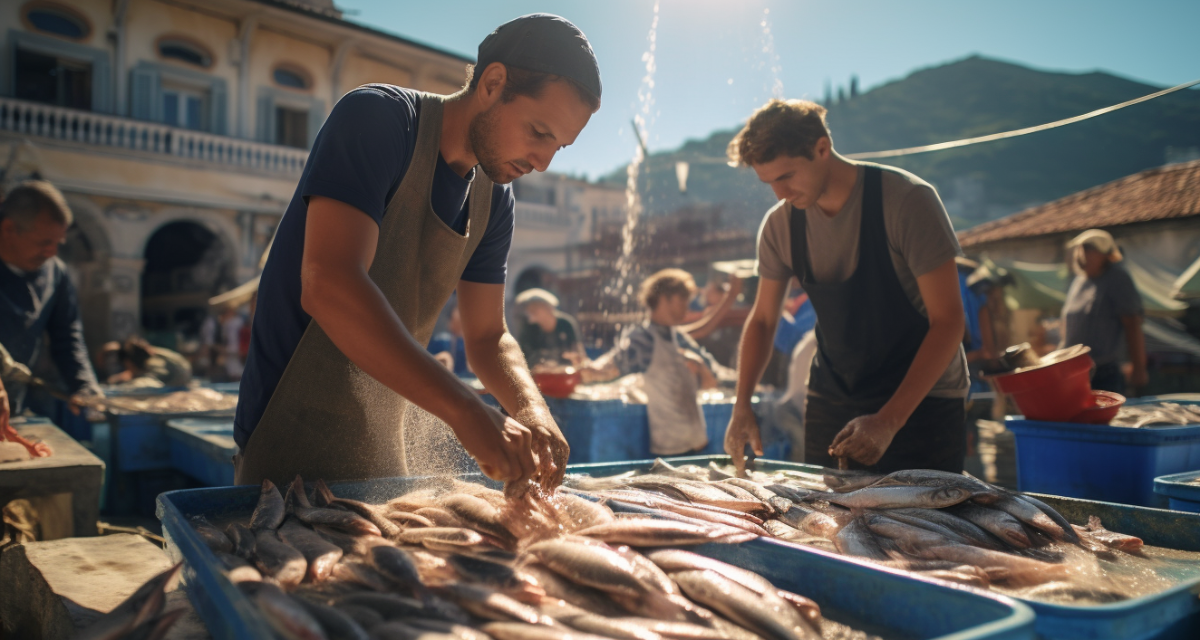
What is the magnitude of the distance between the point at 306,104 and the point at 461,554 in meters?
21.6

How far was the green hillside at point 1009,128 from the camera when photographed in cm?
7944

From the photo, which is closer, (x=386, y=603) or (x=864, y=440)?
(x=386, y=603)

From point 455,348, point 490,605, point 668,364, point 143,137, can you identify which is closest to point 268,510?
point 490,605

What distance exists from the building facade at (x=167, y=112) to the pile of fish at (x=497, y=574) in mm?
18350

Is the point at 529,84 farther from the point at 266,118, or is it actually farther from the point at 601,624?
the point at 266,118

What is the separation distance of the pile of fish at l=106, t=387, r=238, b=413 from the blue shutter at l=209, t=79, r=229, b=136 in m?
13.8

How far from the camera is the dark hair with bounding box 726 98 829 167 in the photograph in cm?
286

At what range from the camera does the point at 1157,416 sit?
11.5ft

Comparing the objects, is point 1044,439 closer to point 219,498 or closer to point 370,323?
point 370,323

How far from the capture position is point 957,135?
93250mm

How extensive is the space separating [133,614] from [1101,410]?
3495 millimetres

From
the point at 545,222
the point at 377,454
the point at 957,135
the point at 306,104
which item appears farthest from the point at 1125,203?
the point at 957,135

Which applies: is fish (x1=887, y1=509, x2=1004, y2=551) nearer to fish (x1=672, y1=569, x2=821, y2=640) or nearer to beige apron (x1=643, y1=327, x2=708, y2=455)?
fish (x1=672, y1=569, x2=821, y2=640)

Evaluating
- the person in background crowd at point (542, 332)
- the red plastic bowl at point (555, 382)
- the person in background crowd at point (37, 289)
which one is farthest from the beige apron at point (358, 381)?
the person in background crowd at point (542, 332)
